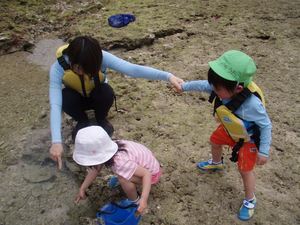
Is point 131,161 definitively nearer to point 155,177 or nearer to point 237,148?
point 155,177

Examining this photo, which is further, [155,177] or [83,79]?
[83,79]

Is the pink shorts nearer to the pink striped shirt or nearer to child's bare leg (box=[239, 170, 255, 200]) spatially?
the pink striped shirt

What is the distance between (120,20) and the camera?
15.9ft

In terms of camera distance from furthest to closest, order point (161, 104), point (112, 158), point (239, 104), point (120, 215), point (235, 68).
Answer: point (161, 104) < point (120, 215) < point (112, 158) < point (239, 104) < point (235, 68)

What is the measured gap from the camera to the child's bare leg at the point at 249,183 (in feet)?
8.00

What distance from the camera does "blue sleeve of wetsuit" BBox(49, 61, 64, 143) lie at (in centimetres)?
252

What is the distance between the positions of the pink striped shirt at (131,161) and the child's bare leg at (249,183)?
0.58 metres

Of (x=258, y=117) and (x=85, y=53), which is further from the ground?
(x=85, y=53)

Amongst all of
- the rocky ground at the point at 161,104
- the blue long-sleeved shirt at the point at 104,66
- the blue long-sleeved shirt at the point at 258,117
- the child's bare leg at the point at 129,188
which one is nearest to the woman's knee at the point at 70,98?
the blue long-sleeved shirt at the point at 104,66

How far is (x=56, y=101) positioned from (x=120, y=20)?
2.44 meters

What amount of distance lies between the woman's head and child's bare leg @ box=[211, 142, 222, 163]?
0.79 meters

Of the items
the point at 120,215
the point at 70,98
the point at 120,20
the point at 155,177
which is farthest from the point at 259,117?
the point at 120,20

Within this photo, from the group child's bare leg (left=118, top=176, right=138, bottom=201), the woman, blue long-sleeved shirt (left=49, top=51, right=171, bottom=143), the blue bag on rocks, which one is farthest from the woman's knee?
the blue bag on rocks

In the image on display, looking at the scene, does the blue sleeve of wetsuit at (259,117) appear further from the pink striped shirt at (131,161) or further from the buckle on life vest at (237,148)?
the pink striped shirt at (131,161)
